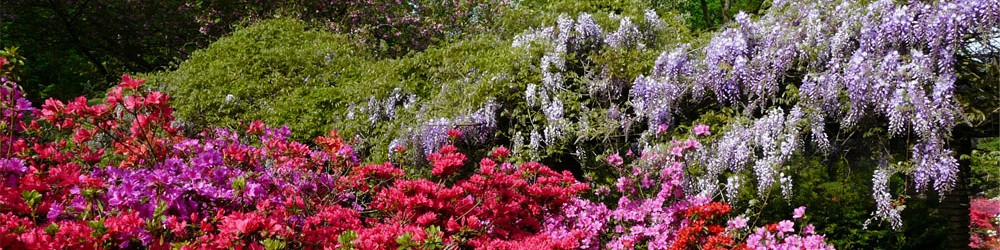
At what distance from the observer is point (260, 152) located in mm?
3869

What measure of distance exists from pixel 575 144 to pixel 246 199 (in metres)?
2.08

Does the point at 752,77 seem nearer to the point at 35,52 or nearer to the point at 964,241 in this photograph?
the point at 964,241

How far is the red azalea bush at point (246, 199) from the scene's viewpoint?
8.32 ft

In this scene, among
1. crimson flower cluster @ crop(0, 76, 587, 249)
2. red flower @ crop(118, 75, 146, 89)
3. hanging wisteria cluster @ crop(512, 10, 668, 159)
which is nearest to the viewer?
crimson flower cluster @ crop(0, 76, 587, 249)

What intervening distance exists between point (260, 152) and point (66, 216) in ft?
3.67

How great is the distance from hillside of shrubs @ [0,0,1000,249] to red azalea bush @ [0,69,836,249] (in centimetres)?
1

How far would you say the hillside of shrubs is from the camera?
9.71 ft

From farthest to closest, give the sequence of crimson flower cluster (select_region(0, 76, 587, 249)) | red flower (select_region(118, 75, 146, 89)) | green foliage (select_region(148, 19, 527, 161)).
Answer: green foliage (select_region(148, 19, 527, 161))
red flower (select_region(118, 75, 146, 89))
crimson flower cluster (select_region(0, 76, 587, 249))

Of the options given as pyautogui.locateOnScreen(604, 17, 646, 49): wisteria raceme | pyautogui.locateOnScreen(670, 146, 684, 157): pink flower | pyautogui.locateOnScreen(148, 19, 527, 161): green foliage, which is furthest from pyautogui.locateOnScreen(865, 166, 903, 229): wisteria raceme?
pyautogui.locateOnScreen(148, 19, 527, 161): green foliage

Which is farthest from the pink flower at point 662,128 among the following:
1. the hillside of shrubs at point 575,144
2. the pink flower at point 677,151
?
the pink flower at point 677,151

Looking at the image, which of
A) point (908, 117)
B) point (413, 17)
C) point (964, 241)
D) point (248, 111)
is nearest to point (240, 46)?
point (248, 111)

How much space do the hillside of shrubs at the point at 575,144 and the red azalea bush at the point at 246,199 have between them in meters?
0.01

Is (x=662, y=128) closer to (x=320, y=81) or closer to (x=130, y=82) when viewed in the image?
(x=130, y=82)

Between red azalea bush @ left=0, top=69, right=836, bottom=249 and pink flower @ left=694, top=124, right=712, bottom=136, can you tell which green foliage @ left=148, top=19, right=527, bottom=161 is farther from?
pink flower @ left=694, top=124, right=712, bottom=136
